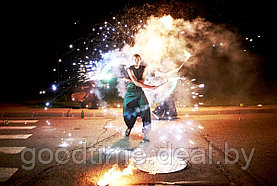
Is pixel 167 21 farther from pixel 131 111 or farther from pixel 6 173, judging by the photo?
pixel 6 173

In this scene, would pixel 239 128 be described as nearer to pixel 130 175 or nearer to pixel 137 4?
pixel 130 175

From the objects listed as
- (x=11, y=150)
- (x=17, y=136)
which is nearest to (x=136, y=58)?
(x=11, y=150)

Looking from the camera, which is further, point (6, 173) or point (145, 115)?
point (145, 115)

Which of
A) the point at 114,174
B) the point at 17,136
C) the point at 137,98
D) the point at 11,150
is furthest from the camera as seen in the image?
the point at 17,136

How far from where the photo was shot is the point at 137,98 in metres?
6.07

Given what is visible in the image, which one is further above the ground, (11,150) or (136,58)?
(136,58)

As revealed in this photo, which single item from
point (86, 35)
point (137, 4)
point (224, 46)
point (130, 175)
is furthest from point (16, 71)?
point (130, 175)

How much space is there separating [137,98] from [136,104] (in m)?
0.16

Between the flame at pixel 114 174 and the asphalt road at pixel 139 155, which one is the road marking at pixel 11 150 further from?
the flame at pixel 114 174

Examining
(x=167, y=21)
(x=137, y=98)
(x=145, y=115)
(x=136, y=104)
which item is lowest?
(x=145, y=115)

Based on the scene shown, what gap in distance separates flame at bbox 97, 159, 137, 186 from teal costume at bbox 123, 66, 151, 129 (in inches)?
76.4

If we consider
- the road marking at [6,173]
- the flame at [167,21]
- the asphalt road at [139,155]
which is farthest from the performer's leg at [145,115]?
the flame at [167,21]

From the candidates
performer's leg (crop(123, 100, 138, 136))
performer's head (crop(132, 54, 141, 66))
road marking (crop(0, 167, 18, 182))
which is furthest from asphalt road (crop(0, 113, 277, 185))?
performer's head (crop(132, 54, 141, 66))

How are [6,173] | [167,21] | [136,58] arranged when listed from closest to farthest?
[6,173], [136,58], [167,21]
